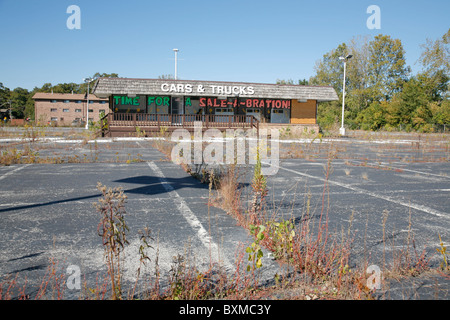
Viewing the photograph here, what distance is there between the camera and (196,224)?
4.92m

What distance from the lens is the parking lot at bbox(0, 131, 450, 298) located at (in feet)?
11.9

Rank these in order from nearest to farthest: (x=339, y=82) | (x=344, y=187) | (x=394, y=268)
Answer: (x=394, y=268) → (x=344, y=187) → (x=339, y=82)

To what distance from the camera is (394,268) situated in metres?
3.35

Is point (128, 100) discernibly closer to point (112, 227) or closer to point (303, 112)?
point (303, 112)

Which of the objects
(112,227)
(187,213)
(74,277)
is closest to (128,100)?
Answer: (187,213)

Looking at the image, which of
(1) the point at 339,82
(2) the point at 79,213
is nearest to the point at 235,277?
A: (2) the point at 79,213

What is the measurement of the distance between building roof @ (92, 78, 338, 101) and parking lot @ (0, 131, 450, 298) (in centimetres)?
1748

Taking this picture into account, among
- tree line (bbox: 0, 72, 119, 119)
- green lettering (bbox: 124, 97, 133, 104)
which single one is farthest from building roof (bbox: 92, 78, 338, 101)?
tree line (bbox: 0, 72, 119, 119)

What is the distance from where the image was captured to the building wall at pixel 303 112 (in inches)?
1264

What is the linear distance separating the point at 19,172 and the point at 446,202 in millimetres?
10112

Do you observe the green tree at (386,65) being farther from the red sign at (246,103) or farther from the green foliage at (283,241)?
the green foliage at (283,241)

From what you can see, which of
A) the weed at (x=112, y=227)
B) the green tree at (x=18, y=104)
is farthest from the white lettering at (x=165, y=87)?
the green tree at (x=18, y=104)

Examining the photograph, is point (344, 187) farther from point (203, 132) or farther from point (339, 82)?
point (339, 82)

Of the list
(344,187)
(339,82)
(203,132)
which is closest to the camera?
(344,187)
